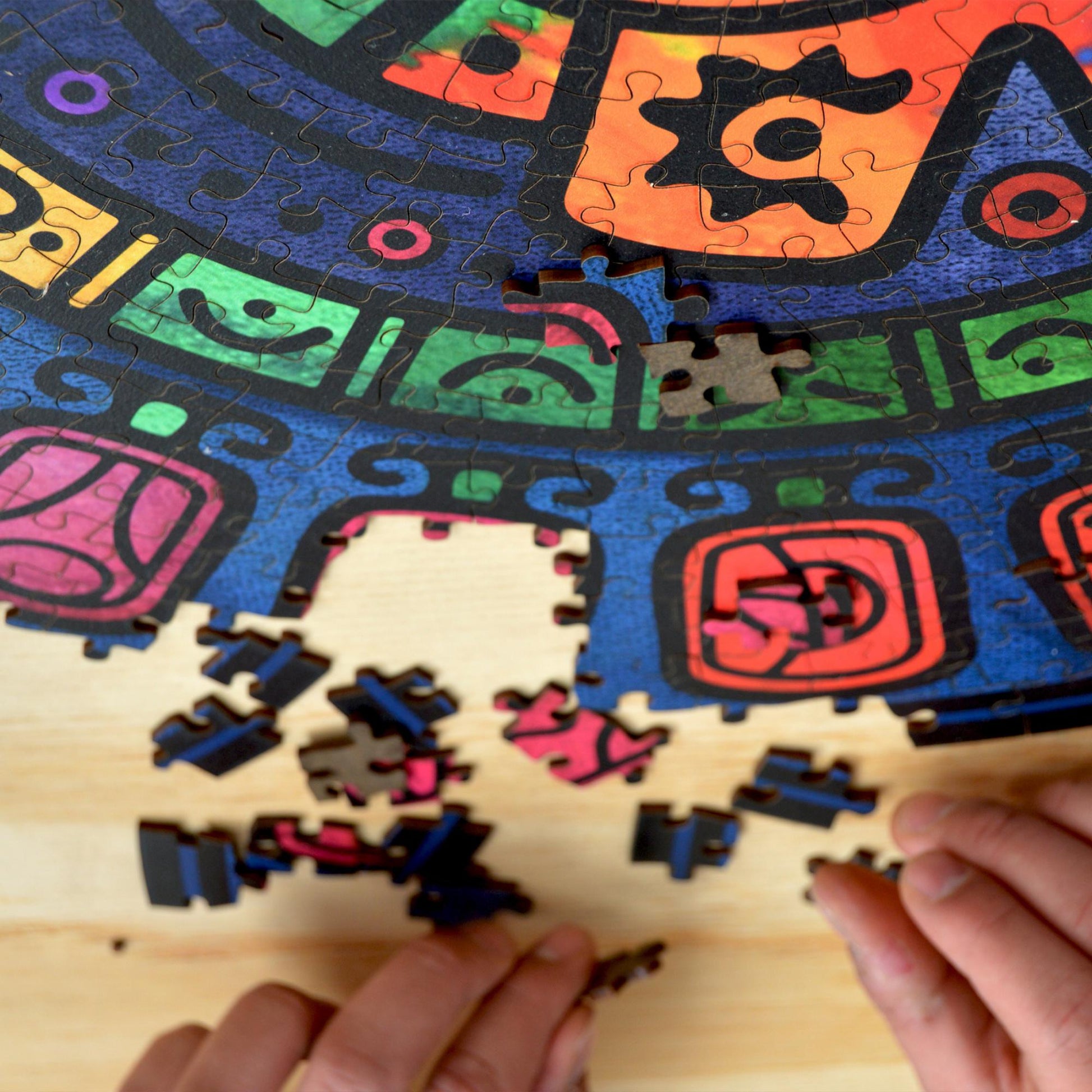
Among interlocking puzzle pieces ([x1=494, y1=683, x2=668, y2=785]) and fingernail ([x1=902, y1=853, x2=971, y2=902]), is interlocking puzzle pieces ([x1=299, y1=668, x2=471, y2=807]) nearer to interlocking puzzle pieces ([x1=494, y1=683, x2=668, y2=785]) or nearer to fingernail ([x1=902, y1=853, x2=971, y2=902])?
interlocking puzzle pieces ([x1=494, y1=683, x2=668, y2=785])

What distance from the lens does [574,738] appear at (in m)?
1.12

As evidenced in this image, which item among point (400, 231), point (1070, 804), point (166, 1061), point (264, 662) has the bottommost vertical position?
point (166, 1061)

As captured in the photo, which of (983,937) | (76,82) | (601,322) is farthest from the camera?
(983,937)

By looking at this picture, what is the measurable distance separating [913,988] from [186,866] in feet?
2.82

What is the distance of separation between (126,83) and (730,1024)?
1.26m

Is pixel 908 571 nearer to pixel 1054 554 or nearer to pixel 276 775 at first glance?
pixel 1054 554

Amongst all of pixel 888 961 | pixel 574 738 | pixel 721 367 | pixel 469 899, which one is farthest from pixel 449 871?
pixel 721 367

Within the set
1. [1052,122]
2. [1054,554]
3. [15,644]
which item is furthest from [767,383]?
[15,644]

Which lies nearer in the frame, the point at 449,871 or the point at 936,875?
the point at 936,875

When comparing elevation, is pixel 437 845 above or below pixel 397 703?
below

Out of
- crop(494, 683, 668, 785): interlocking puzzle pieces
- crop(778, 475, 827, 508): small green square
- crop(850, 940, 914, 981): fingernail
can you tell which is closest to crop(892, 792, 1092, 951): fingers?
crop(850, 940, 914, 981): fingernail

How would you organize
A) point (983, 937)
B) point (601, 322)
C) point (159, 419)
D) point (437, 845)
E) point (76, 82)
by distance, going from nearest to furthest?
point (76, 82), point (601, 322), point (159, 419), point (983, 937), point (437, 845)

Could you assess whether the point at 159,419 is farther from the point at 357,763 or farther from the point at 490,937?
the point at 490,937

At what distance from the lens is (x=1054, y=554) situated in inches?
38.5
